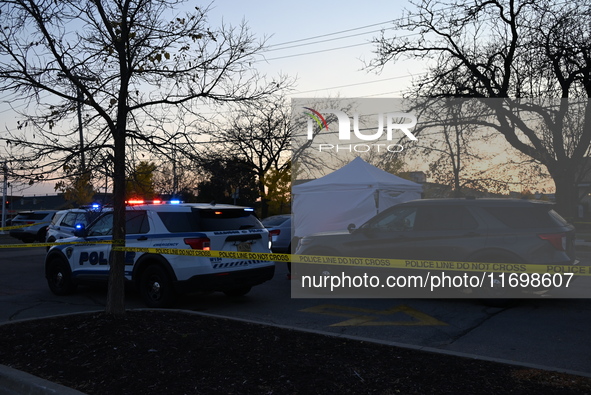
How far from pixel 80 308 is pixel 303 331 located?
460 centimetres

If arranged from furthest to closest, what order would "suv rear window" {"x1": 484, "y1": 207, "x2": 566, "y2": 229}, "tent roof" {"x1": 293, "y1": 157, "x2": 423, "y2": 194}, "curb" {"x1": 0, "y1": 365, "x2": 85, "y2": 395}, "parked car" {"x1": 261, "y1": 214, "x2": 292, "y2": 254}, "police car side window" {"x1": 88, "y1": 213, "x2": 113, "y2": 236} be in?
"tent roof" {"x1": 293, "y1": 157, "x2": 423, "y2": 194} < "parked car" {"x1": 261, "y1": 214, "x2": 292, "y2": 254} < "police car side window" {"x1": 88, "y1": 213, "x2": 113, "y2": 236} < "suv rear window" {"x1": 484, "y1": 207, "x2": 566, "y2": 229} < "curb" {"x1": 0, "y1": 365, "x2": 85, "y2": 395}

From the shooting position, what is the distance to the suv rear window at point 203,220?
906 cm

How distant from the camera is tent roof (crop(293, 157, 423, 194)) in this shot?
56.3 feet

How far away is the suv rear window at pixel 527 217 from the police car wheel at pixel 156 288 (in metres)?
5.42

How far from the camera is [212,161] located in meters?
7.03

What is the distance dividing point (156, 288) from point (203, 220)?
1.37 m

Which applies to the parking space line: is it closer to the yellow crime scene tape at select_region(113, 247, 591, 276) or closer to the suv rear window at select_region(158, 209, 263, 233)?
the yellow crime scene tape at select_region(113, 247, 591, 276)

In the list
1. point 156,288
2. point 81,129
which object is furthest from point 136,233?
point 81,129

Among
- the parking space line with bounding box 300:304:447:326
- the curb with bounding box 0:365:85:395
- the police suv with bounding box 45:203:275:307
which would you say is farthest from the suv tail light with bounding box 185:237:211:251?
the curb with bounding box 0:365:85:395

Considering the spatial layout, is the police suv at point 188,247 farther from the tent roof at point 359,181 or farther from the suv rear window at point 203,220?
the tent roof at point 359,181

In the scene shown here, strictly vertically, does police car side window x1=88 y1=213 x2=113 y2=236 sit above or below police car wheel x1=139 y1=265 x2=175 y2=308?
above

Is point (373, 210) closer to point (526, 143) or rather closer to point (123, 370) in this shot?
point (526, 143)

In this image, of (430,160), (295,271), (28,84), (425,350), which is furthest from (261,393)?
(430,160)

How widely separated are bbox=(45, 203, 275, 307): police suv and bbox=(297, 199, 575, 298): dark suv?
1861 millimetres
